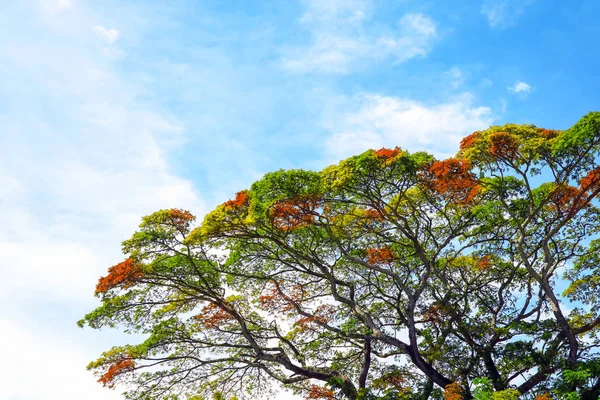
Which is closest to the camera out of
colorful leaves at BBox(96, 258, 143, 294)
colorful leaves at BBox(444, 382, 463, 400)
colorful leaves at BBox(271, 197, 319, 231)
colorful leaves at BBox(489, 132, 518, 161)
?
colorful leaves at BBox(489, 132, 518, 161)

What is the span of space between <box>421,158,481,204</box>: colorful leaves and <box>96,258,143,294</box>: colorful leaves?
8518mm

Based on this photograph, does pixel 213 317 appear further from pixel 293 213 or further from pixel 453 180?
pixel 453 180

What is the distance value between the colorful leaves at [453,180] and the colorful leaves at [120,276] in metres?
8.52

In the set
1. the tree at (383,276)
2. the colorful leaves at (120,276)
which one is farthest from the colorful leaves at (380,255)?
the colorful leaves at (120,276)

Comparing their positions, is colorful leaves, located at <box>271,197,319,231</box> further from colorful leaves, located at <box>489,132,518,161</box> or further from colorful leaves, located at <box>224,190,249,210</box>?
colorful leaves, located at <box>489,132,518,161</box>

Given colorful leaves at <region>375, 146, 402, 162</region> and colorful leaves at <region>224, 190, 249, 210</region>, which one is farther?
colorful leaves at <region>224, 190, 249, 210</region>

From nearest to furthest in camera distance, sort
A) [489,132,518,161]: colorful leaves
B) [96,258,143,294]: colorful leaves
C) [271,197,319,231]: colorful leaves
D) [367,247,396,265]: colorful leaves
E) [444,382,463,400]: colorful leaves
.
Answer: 1. [489,132,518,161]: colorful leaves
2. [444,382,463,400]: colorful leaves
3. [271,197,319,231]: colorful leaves
4. [96,258,143,294]: colorful leaves
5. [367,247,396,265]: colorful leaves

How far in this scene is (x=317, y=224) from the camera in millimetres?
14812

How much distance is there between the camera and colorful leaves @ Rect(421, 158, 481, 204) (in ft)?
43.6

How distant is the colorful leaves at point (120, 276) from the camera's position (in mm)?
14742

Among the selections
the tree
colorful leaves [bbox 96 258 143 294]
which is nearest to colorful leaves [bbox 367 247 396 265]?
the tree

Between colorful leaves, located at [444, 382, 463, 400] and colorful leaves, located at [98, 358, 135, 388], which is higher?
colorful leaves, located at [98, 358, 135, 388]

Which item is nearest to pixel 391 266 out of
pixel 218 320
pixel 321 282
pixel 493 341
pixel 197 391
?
pixel 321 282

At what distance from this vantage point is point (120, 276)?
14711 millimetres
